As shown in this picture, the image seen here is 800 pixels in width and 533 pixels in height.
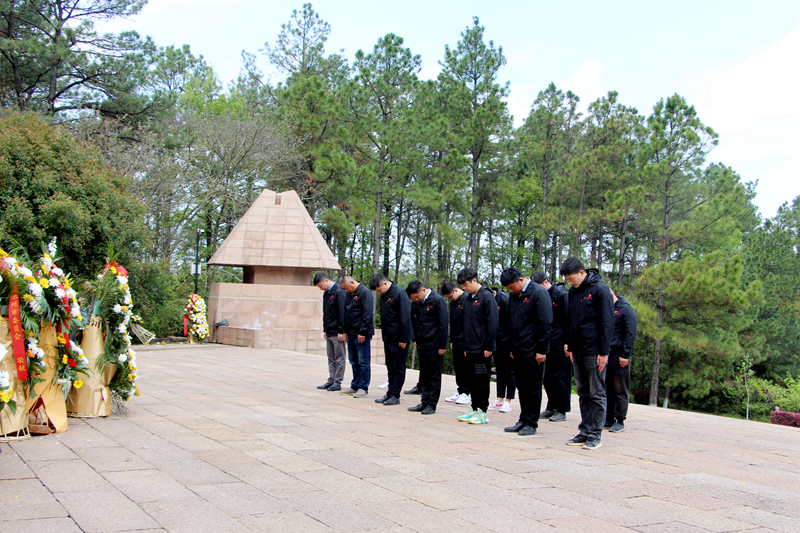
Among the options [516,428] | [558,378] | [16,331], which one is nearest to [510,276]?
[516,428]

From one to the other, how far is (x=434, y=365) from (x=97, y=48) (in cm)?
2095

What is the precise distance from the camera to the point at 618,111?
1128 inches

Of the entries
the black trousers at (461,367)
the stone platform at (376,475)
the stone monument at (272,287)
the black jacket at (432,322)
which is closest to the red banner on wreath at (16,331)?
the stone platform at (376,475)

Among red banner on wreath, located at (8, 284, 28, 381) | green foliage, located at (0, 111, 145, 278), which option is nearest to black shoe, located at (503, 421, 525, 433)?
red banner on wreath, located at (8, 284, 28, 381)

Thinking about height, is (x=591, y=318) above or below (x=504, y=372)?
above

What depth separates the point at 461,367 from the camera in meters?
7.36

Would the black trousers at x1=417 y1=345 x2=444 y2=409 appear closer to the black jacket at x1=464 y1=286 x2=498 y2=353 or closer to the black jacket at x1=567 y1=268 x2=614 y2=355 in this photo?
the black jacket at x1=464 y1=286 x2=498 y2=353

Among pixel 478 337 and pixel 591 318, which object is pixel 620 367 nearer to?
pixel 591 318

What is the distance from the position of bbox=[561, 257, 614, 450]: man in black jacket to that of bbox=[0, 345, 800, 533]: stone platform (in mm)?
269

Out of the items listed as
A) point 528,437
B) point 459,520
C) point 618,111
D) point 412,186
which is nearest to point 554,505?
point 459,520

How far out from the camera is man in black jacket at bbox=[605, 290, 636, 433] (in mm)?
6258

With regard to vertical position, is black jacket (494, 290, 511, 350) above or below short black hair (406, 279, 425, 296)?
below

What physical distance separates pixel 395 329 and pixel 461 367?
2.99 feet

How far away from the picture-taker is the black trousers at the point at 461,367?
7.00m
